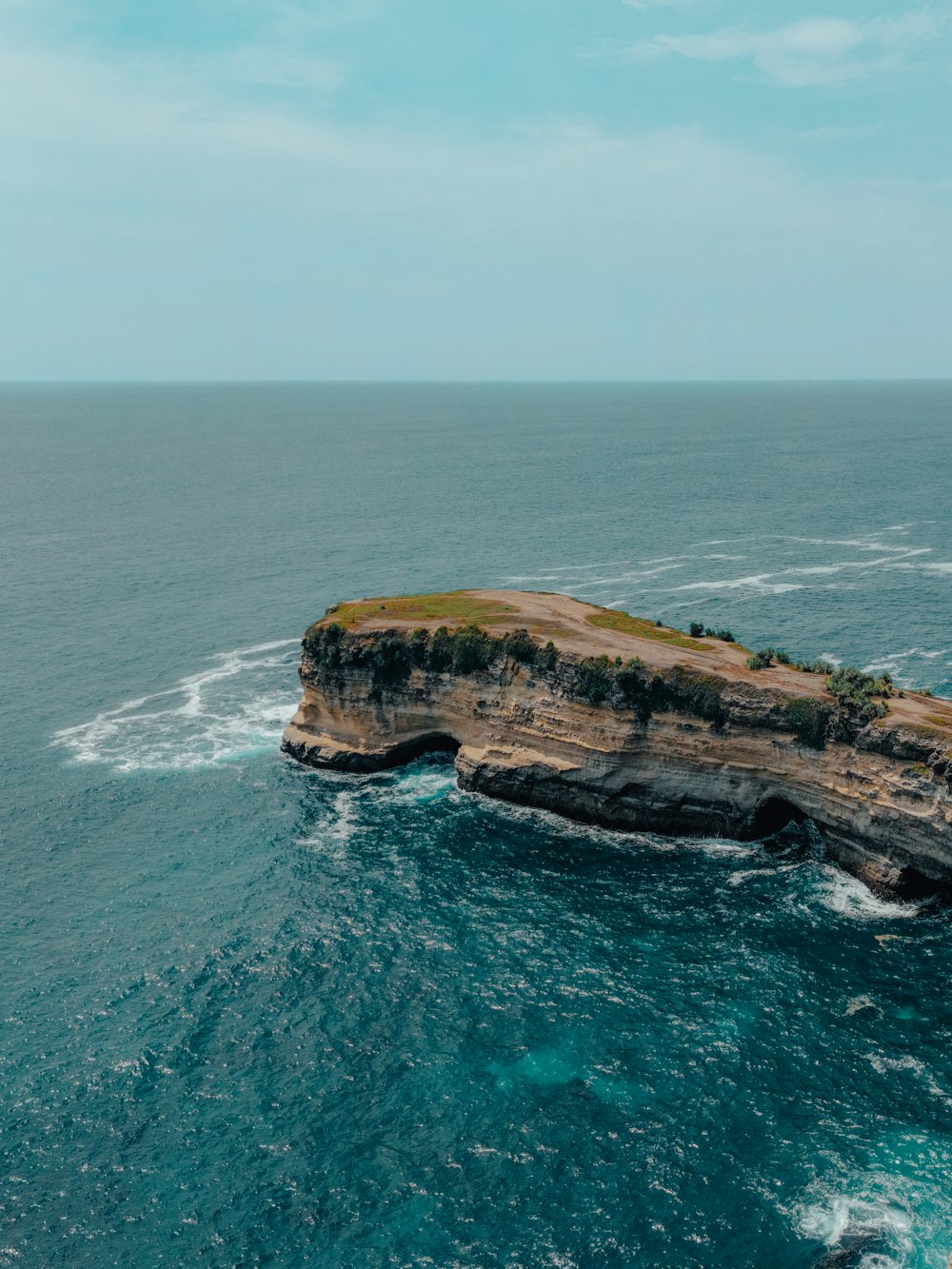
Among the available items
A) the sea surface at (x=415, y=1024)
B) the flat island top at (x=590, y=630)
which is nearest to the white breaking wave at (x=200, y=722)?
the sea surface at (x=415, y=1024)

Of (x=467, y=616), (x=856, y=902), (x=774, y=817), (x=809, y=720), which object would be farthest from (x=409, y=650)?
(x=856, y=902)

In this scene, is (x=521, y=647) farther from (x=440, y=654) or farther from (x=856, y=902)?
(x=856, y=902)

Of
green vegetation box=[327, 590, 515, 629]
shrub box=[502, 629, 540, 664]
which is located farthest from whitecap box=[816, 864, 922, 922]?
green vegetation box=[327, 590, 515, 629]

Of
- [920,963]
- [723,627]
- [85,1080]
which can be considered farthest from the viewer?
[723,627]

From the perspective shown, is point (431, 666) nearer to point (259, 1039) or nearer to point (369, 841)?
point (369, 841)

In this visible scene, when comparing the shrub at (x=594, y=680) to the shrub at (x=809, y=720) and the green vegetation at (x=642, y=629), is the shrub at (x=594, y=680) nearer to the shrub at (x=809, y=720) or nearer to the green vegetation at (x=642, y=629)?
the green vegetation at (x=642, y=629)

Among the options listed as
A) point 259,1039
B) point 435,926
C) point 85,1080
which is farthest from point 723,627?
point 85,1080
